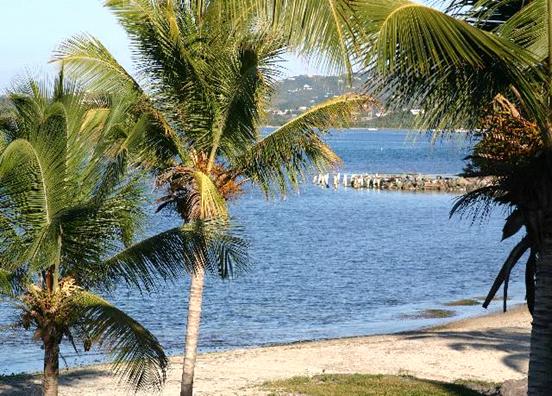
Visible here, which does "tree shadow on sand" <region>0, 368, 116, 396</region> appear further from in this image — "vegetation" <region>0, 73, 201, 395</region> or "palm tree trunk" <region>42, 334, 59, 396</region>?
"vegetation" <region>0, 73, 201, 395</region>

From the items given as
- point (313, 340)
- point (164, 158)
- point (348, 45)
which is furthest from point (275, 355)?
point (348, 45)

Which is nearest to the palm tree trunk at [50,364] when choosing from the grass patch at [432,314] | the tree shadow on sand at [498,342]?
the tree shadow on sand at [498,342]

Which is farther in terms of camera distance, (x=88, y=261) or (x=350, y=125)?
(x=350, y=125)

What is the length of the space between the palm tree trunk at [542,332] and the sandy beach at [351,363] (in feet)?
24.6

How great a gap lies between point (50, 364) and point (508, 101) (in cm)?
626

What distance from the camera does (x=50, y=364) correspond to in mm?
11641

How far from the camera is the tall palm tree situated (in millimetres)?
13414

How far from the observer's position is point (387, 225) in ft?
199

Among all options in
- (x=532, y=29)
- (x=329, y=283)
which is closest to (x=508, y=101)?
(x=532, y=29)

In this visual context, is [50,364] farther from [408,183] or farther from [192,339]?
[408,183]

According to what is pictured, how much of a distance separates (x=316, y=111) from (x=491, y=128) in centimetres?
556

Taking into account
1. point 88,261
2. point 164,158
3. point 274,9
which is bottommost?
point 88,261

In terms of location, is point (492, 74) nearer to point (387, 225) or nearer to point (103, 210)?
point (103, 210)

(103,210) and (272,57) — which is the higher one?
(272,57)
